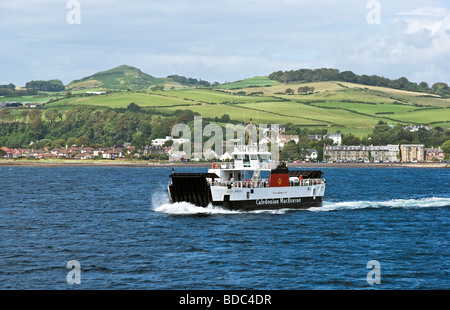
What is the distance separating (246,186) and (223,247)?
1595 centimetres

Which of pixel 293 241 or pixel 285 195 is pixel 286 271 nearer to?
pixel 293 241

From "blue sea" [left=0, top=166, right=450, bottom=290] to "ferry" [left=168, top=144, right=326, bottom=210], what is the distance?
3.76 ft

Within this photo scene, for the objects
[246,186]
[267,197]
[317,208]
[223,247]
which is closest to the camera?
[223,247]

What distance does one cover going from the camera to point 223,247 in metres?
44.5

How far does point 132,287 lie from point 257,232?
19.1 metres

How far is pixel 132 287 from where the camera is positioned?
109 ft

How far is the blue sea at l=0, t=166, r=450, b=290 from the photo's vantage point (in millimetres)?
34875

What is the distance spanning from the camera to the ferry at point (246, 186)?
5938 centimetres

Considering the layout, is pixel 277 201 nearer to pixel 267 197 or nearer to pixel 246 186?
pixel 267 197
